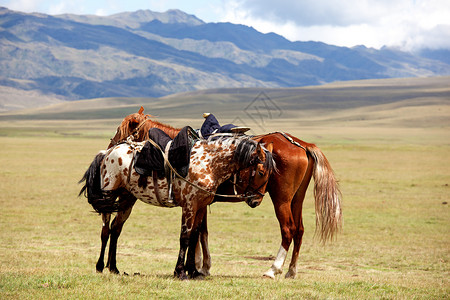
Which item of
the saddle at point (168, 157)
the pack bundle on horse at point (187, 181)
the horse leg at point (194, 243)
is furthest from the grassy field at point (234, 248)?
the saddle at point (168, 157)

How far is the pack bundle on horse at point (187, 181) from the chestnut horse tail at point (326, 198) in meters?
1.04

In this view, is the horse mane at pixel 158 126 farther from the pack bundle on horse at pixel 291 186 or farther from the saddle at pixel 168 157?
the saddle at pixel 168 157

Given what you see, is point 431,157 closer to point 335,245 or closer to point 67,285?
point 335,245

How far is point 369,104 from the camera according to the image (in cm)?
17100

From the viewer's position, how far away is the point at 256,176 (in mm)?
8328

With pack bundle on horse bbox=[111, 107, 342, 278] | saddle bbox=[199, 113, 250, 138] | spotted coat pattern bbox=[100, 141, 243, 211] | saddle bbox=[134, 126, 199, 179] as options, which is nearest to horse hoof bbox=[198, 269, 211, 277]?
pack bundle on horse bbox=[111, 107, 342, 278]

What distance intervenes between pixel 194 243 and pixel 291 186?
1830mm

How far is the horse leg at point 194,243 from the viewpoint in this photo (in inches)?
318

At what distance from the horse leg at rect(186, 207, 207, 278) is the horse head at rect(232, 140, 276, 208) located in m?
0.70

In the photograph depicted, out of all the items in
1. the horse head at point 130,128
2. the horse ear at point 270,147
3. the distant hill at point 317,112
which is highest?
the horse head at point 130,128

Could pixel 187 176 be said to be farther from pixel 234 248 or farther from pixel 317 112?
pixel 317 112

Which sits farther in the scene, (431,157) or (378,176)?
(431,157)

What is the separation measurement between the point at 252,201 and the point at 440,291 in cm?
296

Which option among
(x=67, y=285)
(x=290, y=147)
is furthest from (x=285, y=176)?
(x=67, y=285)
